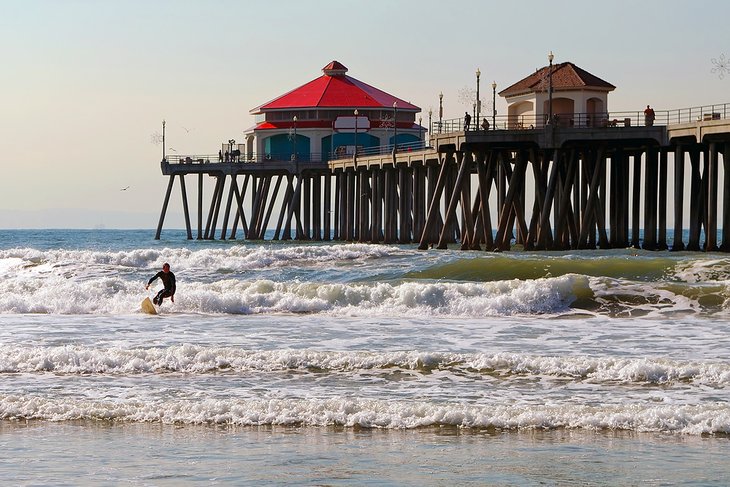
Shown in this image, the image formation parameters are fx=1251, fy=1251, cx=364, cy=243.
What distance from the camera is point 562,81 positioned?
4741 centimetres

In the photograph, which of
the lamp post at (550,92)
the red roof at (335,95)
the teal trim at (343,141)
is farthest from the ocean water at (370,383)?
the red roof at (335,95)

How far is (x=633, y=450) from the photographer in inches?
488

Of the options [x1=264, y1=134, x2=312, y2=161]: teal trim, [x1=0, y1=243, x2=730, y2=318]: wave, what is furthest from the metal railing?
[x1=0, y1=243, x2=730, y2=318]: wave

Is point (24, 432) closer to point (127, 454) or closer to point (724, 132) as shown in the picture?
point (127, 454)

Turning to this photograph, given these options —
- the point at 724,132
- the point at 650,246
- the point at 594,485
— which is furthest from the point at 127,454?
the point at 650,246

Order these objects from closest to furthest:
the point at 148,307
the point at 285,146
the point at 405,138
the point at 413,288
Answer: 1. the point at 148,307
2. the point at 413,288
3. the point at 285,146
4. the point at 405,138

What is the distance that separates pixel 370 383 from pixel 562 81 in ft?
108

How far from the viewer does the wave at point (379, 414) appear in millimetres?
13625

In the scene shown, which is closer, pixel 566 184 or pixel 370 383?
pixel 370 383

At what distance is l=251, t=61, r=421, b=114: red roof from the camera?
250 ft

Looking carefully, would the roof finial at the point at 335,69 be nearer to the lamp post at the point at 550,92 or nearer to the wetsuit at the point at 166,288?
the lamp post at the point at 550,92

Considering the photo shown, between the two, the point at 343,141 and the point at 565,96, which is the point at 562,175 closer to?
the point at 565,96

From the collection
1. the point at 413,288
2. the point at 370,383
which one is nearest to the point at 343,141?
the point at 413,288

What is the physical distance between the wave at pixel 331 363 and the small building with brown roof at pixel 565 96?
2902 centimetres
